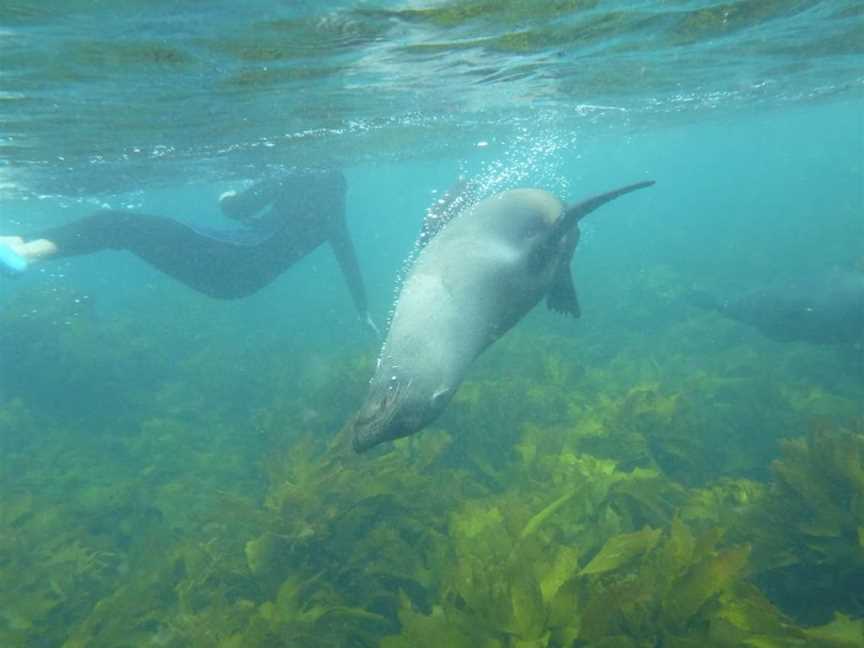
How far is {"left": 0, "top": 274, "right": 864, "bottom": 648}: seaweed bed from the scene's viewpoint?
3084mm

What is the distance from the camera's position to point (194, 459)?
9.84m

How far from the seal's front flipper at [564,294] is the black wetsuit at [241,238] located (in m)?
6.16

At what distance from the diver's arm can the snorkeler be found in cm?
2

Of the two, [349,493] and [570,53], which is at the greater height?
[570,53]

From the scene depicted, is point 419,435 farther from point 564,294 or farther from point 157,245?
point 157,245

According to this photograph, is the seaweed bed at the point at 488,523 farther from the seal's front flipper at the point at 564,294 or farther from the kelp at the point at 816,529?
the seal's front flipper at the point at 564,294

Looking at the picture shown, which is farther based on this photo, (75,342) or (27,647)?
(75,342)

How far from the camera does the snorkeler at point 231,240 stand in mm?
9008

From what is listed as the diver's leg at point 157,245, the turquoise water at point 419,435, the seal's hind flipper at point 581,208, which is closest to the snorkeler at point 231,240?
the diver's leg at point 157,245

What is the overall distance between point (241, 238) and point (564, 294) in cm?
650

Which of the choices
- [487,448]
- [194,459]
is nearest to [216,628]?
[487,448]

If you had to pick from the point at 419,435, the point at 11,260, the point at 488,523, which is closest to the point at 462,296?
the point at 488,523

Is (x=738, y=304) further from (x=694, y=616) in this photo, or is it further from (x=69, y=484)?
Answer: (x=69, y=484)

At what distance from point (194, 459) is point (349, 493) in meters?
6.09
